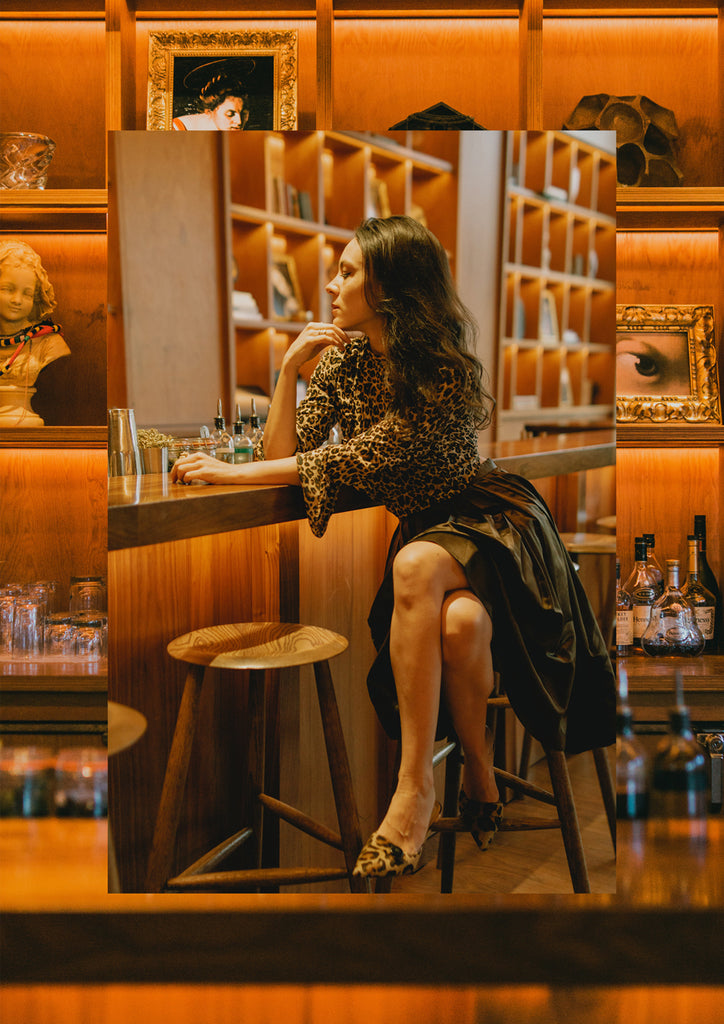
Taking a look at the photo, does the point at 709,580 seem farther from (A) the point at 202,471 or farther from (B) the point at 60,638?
(B) the point at 60,638

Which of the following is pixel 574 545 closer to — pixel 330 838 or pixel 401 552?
pixel 401 552

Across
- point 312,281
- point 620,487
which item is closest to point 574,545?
point 620,487

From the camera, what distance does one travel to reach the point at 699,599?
82.1 inches

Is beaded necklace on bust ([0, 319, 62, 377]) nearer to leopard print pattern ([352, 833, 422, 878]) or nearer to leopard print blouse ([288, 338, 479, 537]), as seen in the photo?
leopard print blouse ([288, 338, 479, 537])

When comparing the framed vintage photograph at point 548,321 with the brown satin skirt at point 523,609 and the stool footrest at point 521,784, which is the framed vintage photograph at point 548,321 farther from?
the stool footrest at point 521,784

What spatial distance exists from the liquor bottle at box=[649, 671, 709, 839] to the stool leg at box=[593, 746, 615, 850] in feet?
0.83

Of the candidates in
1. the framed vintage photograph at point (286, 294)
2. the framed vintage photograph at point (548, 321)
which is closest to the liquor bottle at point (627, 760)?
the framed vintage photograph at point (548, 321)

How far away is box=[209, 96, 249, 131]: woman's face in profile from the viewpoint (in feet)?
6.70

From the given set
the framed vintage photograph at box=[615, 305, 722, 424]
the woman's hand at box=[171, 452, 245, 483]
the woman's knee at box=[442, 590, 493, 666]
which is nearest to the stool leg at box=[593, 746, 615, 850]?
the woman's knee at box=[442, 590, 493, 666]

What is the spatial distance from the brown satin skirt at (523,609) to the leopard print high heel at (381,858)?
218 millimetres

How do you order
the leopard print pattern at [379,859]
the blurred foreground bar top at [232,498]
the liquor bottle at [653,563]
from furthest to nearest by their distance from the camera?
the liquor bottle at [653,563] < the leopard print pattern at [379,859] < the blurred foreground bar top at [232,498]

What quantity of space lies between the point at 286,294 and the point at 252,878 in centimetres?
115

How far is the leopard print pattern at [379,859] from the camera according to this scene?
1756mm

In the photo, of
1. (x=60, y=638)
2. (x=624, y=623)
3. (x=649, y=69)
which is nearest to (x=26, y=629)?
(x=60, y=638)
